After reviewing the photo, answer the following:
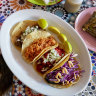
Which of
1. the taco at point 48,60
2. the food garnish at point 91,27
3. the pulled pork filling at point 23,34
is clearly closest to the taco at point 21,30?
the pulled pork filling at point 23,34

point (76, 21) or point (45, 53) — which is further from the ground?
point (76, 21)

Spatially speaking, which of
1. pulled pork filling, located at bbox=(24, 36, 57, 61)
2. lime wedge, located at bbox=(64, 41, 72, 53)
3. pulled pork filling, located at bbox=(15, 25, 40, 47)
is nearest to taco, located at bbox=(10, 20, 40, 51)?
pulled pork filling, located at bbox=(15, 25, 40, 47)

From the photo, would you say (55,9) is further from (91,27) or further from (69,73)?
(69,73)

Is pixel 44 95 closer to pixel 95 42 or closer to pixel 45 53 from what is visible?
pixel 45 53

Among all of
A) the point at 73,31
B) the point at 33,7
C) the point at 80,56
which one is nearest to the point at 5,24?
the point at 33,7

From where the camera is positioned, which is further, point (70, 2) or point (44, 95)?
point (70, 2)

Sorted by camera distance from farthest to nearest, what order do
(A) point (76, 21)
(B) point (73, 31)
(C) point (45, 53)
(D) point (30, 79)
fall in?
(A) point (76, 21) → (B) point (73, 31) → (C) point (45, 53) → (D) point (30, 79)
